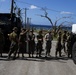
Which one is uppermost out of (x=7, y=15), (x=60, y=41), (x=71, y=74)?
(x=7, y=15)

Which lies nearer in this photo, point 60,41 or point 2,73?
point 2,73

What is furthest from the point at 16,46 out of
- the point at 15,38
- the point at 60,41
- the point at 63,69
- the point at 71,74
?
the point at 71,74

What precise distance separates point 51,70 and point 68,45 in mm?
4828

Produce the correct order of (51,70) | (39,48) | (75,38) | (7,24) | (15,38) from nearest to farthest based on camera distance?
(51,70) < (75,38) < (15,38) < (39,48) < (7,24)

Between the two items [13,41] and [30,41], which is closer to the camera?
[13,41]

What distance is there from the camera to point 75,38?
13.2 meters

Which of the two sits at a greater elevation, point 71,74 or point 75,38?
point 75,38

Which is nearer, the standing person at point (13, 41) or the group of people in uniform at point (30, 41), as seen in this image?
the standing person at point (13, 41)

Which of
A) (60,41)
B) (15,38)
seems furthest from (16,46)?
(60,41)

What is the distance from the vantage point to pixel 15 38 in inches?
555

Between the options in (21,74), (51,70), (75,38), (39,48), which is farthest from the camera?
(39,48)

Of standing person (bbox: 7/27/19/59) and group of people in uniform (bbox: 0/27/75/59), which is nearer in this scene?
standing person (bbox: 7/27/19/59)

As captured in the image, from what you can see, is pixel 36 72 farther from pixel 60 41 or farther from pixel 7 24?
pixel 7 24

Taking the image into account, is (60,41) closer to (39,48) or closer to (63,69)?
(39,48)
